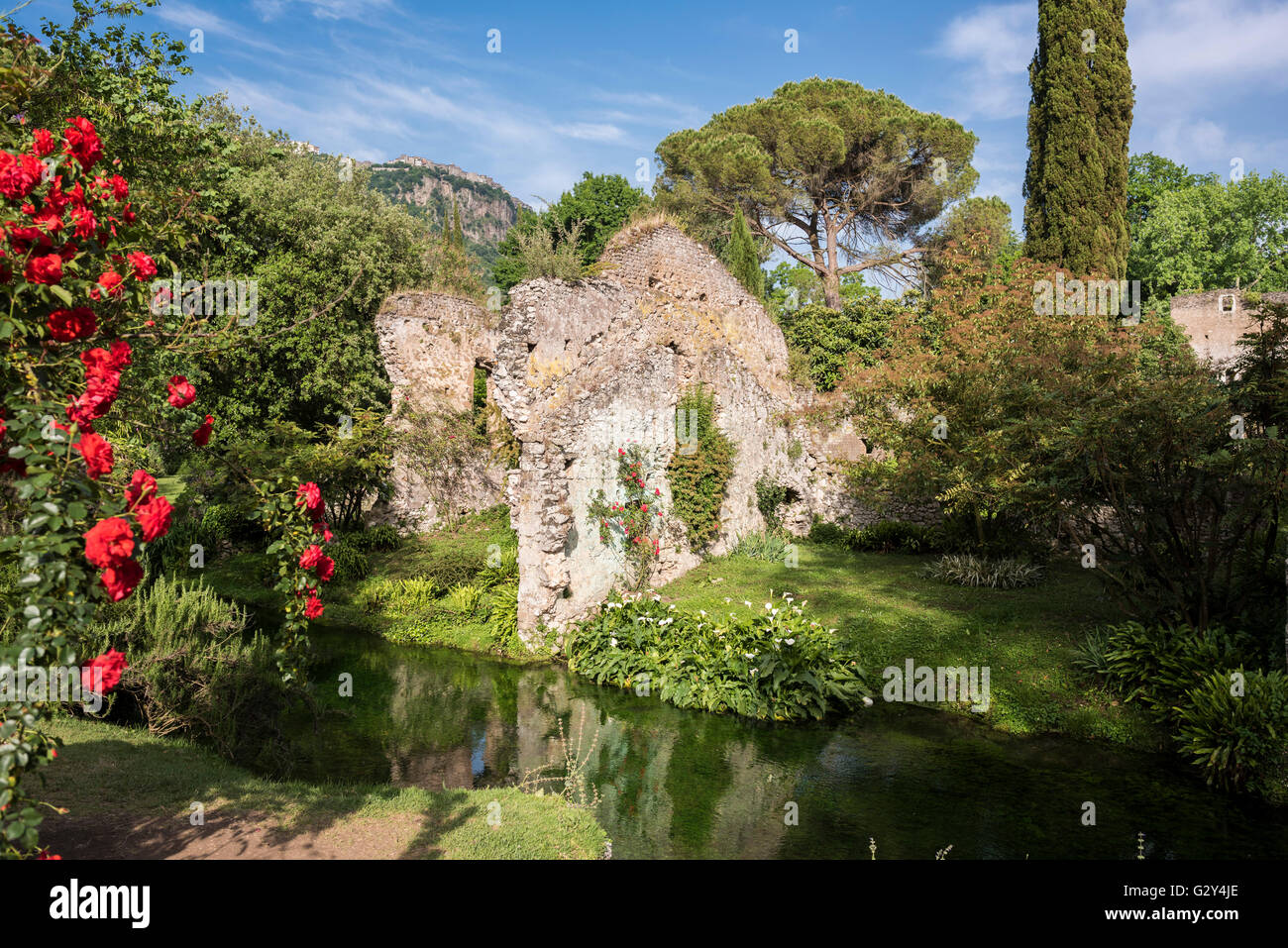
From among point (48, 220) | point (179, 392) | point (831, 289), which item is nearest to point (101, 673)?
point (179, 392)

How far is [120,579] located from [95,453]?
49cm

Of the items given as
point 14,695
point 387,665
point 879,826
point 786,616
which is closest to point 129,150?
point 387,665

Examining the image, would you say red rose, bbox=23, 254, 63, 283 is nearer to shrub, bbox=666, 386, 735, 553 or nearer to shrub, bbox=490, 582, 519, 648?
shrub, bbox=490, 582, 519, 648

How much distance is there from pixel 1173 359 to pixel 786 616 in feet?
18.3

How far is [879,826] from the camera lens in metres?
6.27

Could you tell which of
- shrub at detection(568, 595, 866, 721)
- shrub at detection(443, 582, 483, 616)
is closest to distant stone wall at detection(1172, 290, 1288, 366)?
shrub at detection(568, 595, 866, 721)

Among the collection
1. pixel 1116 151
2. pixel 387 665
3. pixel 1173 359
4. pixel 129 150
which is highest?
pixel 1116 151

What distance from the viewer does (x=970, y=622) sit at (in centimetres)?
1095

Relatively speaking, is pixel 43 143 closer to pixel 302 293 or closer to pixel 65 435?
pixel 65 435

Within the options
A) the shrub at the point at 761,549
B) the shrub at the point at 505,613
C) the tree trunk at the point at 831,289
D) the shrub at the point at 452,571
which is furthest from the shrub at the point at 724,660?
the tree trunk at the point at 831,289

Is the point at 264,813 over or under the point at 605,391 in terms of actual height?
under

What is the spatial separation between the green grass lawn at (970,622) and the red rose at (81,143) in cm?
920

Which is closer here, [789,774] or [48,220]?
[48,220]
